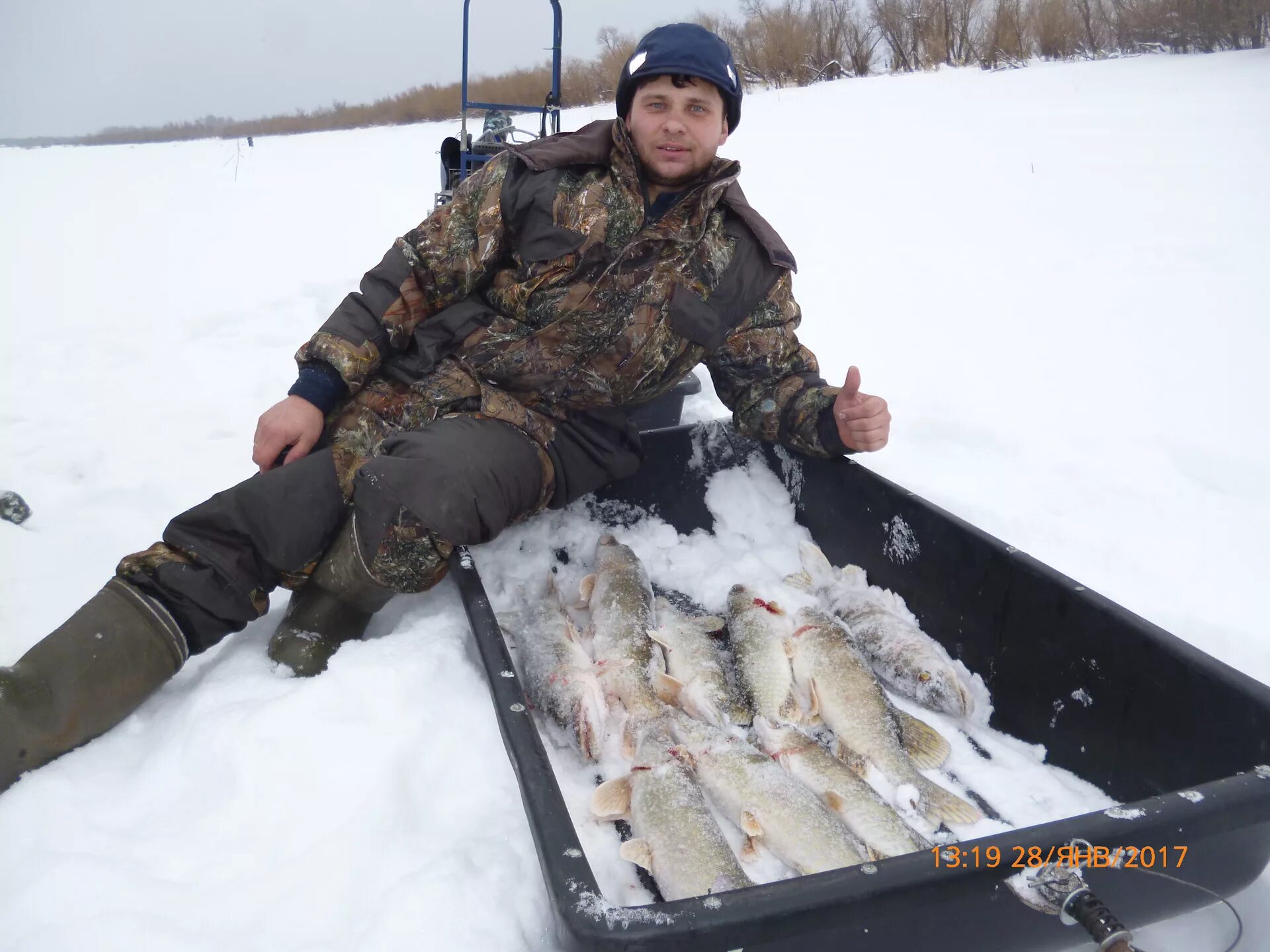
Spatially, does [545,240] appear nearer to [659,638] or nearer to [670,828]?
[659,638]

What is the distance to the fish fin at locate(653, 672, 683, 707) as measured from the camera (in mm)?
2158

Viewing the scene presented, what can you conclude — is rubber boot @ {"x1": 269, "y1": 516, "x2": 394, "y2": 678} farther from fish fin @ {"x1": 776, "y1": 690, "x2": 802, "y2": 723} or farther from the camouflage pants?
fish fin @ {"x1": 776, "y1": 690, "x2": 802, "y2": 723}

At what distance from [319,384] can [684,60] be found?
4.57ft

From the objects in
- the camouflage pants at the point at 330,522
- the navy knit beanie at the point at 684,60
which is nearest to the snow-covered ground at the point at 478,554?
the camouflage pants at the point at 330,522

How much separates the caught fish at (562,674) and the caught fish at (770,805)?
0.23m

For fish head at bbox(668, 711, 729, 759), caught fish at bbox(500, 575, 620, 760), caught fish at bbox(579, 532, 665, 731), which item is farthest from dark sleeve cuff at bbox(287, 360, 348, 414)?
fish head at bbox(668, 711, 729, 759)

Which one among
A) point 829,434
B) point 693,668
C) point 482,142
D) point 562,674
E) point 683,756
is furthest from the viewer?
point 482,142

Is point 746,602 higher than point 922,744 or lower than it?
higher

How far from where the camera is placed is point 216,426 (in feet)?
12.4

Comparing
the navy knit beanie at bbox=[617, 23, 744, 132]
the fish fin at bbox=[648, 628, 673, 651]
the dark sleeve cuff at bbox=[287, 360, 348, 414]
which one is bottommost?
the fish fin at bbox=[648, 628, 673, 651]

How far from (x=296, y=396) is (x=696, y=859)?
5.31ft

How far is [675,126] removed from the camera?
229 centimetres

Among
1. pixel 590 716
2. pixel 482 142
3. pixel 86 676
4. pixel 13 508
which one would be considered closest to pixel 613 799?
pixel 590 716

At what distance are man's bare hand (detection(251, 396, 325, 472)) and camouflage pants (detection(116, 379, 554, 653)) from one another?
0.18ft
